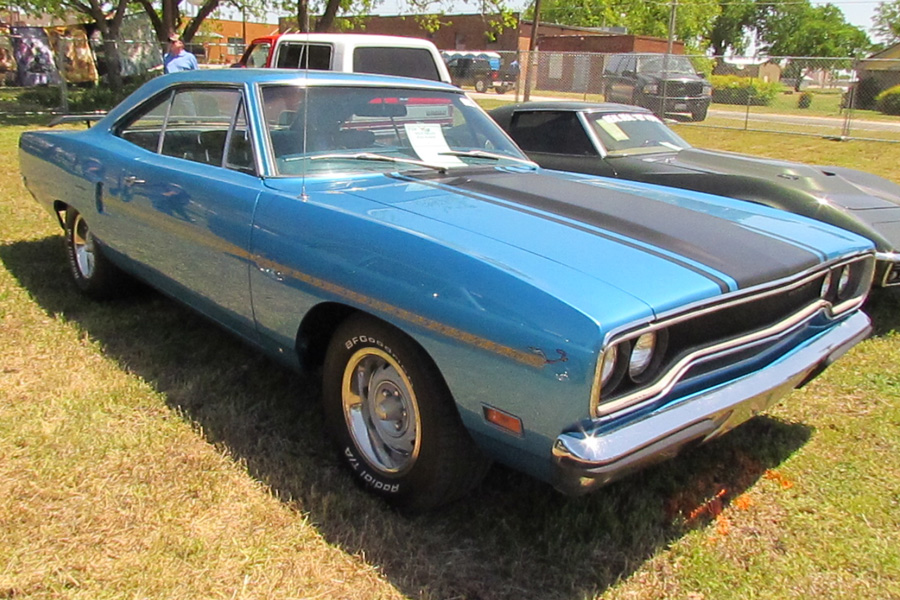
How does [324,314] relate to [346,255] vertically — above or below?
below

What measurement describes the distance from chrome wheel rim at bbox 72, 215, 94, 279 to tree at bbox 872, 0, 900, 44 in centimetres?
7340

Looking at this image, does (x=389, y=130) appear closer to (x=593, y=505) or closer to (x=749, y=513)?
(x=593, y=505)

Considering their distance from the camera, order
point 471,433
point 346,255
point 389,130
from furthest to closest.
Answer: point 389,130 → point 346,255 → point 471,433

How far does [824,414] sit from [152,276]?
3.31m

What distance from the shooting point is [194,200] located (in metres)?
3.23

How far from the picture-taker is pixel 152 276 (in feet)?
12.4

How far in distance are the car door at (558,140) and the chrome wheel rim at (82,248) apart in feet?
11.2

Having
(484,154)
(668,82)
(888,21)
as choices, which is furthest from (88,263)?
(888,21)

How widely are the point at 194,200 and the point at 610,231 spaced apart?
5.86ft

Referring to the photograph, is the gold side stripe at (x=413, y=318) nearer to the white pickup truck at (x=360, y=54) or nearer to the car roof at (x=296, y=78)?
the car roof at (x=296, y=78)

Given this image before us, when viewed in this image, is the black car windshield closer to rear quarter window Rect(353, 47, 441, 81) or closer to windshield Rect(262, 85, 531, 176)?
windshield Rect(262, 85, 531, 176)

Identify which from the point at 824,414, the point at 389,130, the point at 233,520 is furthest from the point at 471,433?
the point at 824,414

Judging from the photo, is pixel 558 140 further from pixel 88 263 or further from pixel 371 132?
pixel 88 263

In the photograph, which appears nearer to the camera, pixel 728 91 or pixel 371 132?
pixel 371 132
